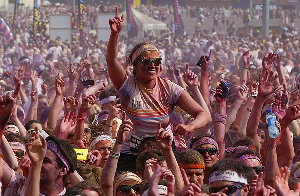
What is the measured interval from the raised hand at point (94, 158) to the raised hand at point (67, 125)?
30cm

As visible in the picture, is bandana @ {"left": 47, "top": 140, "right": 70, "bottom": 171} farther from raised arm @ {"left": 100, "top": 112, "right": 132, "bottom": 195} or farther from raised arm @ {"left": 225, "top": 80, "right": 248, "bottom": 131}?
raised arm @ {"left": 225, "top": 80, "right": 248, "bottom": 131}

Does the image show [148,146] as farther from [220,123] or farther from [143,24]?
[143,24]

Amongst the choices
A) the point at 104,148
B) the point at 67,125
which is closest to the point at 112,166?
the point at 67,125

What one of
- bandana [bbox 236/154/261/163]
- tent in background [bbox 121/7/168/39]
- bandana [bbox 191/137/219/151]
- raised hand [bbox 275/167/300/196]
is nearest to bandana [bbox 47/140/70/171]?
raised hand [bbox 275/167/300/196]

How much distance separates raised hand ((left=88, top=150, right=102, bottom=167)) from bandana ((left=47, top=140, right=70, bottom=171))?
1190 mm

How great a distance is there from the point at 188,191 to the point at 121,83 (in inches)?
67.9

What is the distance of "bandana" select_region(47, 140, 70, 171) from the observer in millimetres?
4277

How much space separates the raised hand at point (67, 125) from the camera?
560cm

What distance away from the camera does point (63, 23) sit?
76.2 feet

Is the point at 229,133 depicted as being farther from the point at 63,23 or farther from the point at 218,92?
the point at 63,23

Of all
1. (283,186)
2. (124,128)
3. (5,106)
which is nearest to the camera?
(5,106)

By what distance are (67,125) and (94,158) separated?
1.46 feet

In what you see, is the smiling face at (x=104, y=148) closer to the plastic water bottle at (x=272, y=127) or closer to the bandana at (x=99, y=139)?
the bandana at (x=99, y=139)

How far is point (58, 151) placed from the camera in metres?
4.29
